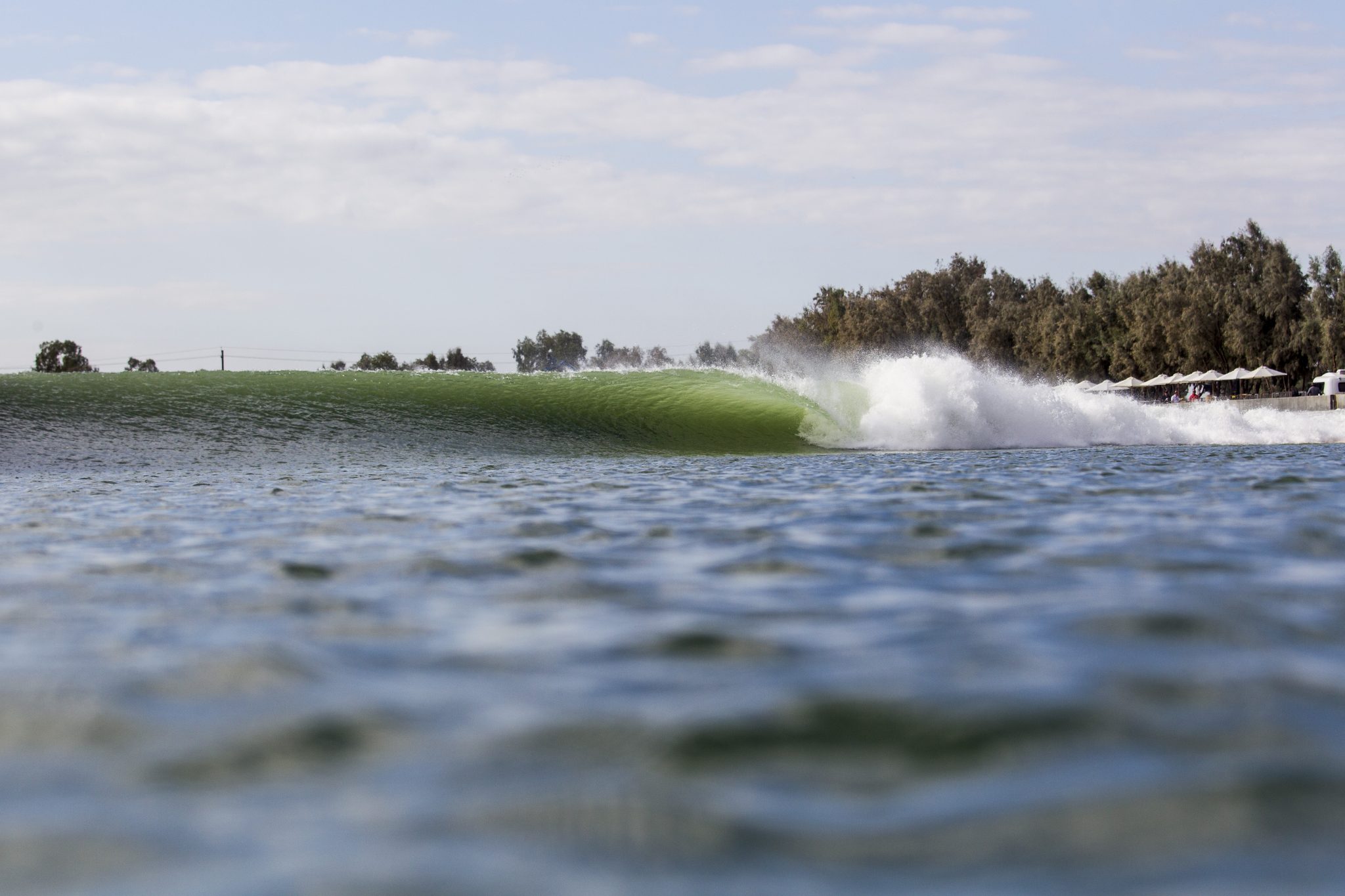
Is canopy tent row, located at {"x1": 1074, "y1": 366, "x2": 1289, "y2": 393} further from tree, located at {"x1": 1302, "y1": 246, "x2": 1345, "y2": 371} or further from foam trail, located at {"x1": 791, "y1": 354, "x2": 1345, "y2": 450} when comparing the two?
foam trail, located at {"x1": 791, "y1": 354, "x2": 1345, "y2": 450}

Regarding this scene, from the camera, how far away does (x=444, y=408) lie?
28.8 m

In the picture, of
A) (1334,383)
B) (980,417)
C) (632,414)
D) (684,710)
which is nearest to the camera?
(684,710)

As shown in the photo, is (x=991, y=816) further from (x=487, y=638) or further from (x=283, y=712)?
(x=487, y=638)

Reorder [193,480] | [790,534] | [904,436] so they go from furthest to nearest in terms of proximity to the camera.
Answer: [904,436] → [193,480] → [790,534]

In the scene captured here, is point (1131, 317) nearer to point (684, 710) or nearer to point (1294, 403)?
point (1294, 403)

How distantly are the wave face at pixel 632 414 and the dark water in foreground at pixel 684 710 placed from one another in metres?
17.7

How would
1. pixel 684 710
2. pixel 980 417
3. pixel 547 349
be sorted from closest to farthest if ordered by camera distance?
1. pixel 684 710
2. pixel 980 417
3. pixel 547 349

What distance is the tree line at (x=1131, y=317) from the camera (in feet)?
205

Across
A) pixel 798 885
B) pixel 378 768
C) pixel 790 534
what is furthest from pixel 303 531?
pixel 798 885

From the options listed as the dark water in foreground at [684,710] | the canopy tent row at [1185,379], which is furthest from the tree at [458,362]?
the dark water in foreground at [684,710]

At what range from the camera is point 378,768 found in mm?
3061

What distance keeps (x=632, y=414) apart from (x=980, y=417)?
7.98 m

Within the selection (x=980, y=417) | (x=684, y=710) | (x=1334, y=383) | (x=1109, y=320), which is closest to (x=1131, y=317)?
(x=1109, y=320)

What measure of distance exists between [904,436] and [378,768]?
24.9 metres
